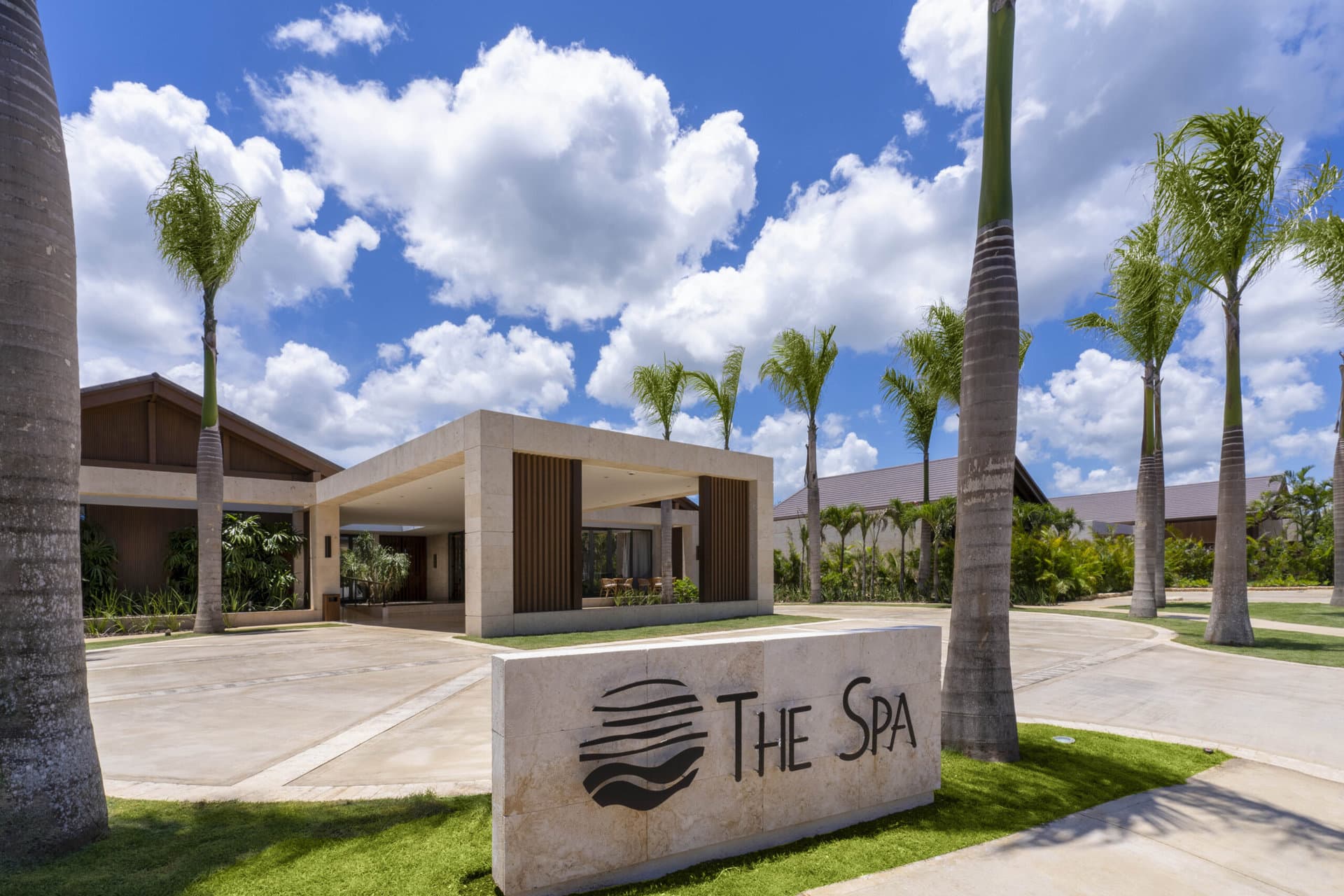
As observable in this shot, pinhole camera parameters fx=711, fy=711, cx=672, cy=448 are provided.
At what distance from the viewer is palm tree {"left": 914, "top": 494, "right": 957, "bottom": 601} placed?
25.3 metres

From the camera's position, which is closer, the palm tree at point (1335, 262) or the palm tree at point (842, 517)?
the palm tree at point (1335, 262)

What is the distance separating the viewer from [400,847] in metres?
4.09

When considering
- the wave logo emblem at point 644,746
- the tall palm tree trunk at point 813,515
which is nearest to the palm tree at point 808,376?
the tall palm tree trunk at point 813,515

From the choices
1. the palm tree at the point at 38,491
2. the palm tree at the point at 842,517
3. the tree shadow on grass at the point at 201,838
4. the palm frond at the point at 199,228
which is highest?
the palm frond at the point at 199,228

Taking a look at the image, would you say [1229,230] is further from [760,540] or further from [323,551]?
[323,551]

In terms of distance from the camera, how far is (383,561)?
2641 centimetres

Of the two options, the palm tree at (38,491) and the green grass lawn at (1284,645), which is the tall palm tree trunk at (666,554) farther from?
the palm tree at (38,491)

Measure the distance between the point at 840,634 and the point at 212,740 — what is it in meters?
5.97

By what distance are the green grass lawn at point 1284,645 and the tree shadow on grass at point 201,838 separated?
13230mm

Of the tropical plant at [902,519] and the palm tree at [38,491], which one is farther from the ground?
the palm tree at [38,491]

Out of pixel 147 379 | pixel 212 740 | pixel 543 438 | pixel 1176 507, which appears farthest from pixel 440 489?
pixel 1176 507

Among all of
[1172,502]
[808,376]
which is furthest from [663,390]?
[1172,502]

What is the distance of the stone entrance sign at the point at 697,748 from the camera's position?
11.6 feet

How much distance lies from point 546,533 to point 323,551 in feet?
35.5
